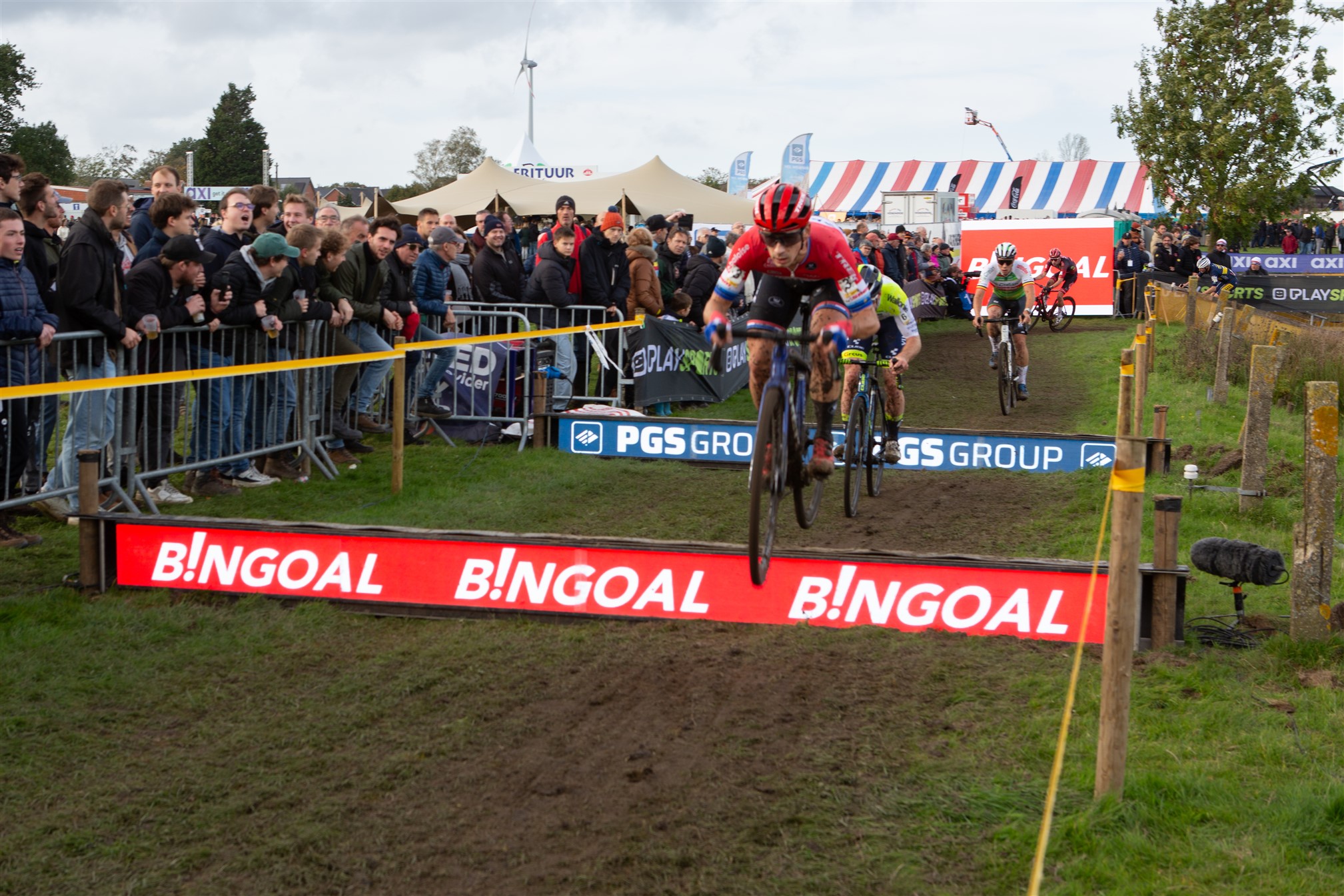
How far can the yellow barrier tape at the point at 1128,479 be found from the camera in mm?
4359

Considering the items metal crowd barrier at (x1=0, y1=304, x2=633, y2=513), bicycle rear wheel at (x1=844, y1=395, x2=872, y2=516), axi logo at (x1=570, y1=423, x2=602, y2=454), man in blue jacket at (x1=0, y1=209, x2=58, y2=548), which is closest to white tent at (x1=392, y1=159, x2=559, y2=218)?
metal crowd barrier at (x1=0, y1=304, x2=633, y2=513)

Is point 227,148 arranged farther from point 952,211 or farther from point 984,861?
point 984,861

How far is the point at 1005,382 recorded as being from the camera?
16516 millimetres

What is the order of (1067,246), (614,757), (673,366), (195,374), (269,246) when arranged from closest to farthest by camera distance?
(614,757) → (195,374) → (269,246) → (673,366) → (1067,246)

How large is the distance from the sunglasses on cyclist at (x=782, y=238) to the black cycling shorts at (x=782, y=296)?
544 millimetres

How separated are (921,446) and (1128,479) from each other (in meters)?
8.14

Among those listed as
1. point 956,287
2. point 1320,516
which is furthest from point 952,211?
point 1320,516

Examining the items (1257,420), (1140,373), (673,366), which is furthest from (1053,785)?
(673,366)

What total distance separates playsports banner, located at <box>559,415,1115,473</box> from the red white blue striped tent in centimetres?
3588

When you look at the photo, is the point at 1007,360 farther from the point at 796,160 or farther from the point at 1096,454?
the point at 796,160

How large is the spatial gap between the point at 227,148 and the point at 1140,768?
339 feet

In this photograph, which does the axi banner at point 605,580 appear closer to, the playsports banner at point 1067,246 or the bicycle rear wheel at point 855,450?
the bicycle rear wheel at point 855,450

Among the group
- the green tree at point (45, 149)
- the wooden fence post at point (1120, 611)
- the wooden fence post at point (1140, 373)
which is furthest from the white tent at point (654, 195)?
the green tree at point (45, 149)

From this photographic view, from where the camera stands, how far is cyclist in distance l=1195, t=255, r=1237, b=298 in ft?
103
